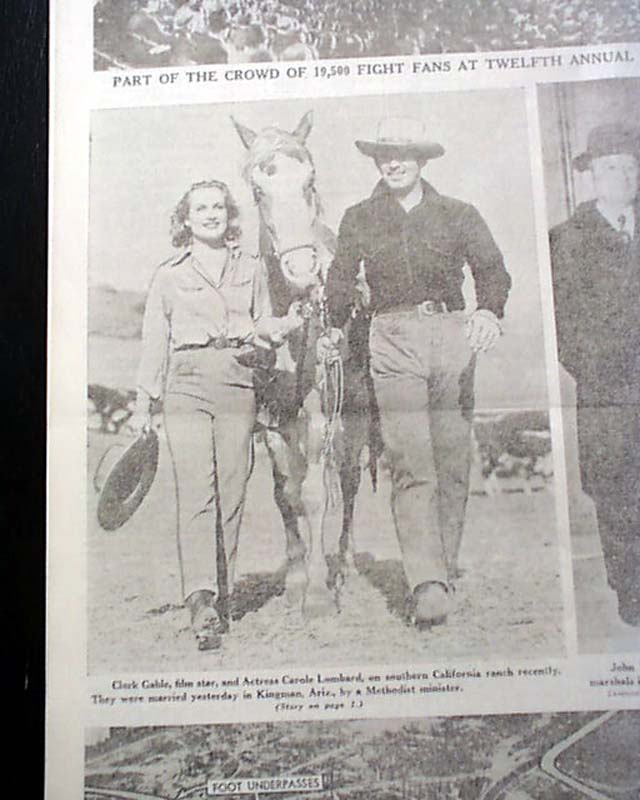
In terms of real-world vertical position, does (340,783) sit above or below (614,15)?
below

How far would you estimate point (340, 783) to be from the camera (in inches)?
15.3

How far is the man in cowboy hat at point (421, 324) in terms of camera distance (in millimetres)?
408

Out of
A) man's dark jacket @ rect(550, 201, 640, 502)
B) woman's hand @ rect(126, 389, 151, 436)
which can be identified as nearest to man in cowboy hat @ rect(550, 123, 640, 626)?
man's dark jacket @ rect(550, 201, 640, 502)

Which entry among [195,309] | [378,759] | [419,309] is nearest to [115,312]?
[195,309]

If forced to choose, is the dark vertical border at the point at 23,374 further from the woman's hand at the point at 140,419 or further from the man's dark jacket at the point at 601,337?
the man's dark jacket at the point at 601,337

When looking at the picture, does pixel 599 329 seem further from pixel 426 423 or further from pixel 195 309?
pixel 195 309

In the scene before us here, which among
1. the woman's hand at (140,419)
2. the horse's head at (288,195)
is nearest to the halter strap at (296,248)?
the horse's head at (288,195)

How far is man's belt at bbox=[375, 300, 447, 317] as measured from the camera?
1.37 feet

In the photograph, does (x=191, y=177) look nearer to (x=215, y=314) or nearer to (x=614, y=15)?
(x=215, y=314)

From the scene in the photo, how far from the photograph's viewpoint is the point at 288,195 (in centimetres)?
43

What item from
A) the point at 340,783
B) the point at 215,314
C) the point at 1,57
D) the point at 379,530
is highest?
the point at 1,57

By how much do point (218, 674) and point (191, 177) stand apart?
0.85ft

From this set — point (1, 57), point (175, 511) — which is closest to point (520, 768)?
point (175, 511)

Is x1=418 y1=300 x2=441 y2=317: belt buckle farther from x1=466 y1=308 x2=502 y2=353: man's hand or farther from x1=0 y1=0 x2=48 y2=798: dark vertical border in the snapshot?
x1=0 y1=0 x2=48 y2=798: dark vertical border
